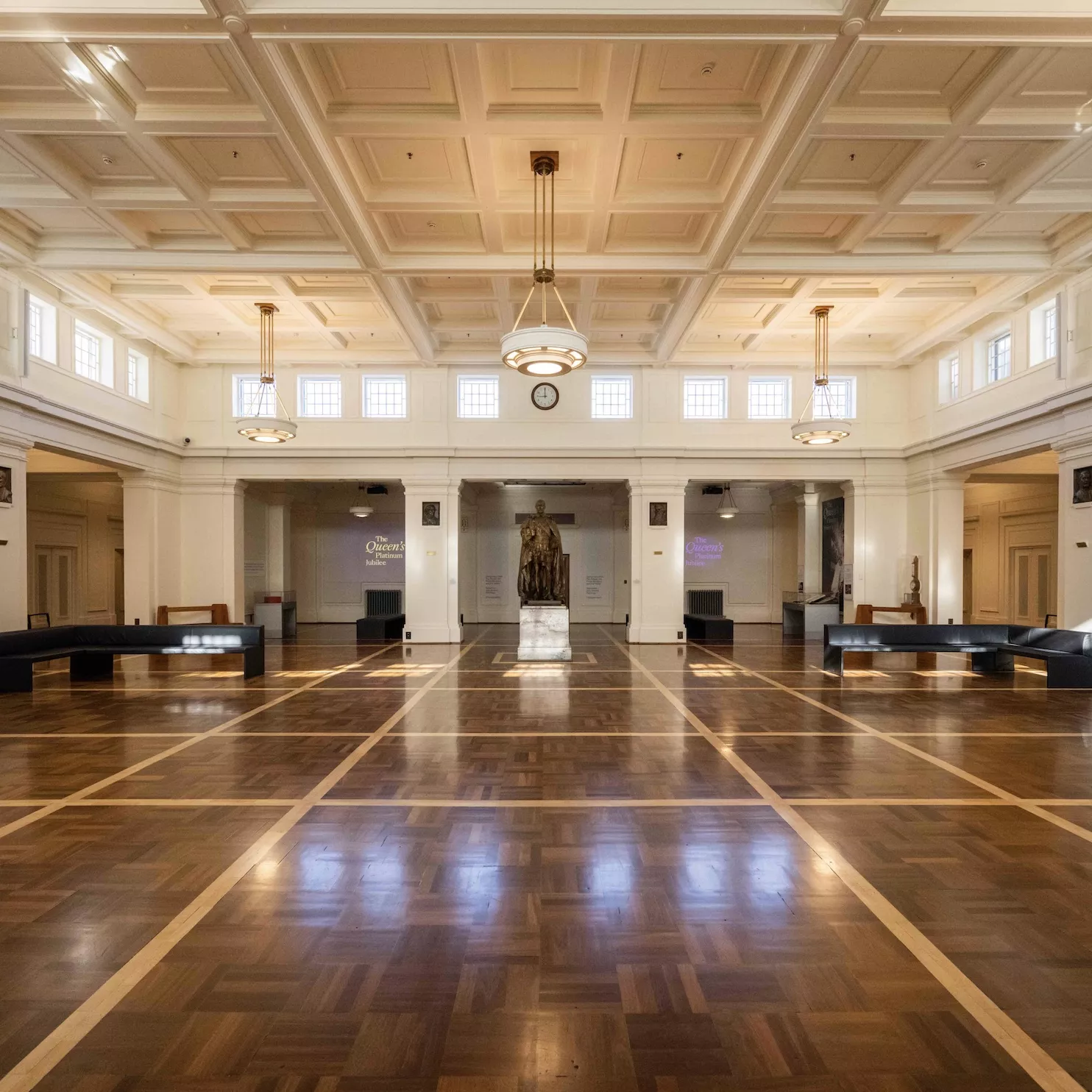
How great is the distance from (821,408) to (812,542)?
13.0ft

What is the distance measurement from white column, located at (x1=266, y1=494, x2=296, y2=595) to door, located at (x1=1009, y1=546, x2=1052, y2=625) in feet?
58.5

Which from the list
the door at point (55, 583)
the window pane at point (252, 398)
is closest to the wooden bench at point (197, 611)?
the door at point (55, 583)

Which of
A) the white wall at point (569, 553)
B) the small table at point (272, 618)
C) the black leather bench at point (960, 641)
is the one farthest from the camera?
the white wall at point (569, 553)

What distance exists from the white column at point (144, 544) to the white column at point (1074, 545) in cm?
1579

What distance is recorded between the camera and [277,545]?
18.3 metres

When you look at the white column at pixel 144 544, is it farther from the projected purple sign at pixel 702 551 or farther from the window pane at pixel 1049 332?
the window pane at pixel 1049 332

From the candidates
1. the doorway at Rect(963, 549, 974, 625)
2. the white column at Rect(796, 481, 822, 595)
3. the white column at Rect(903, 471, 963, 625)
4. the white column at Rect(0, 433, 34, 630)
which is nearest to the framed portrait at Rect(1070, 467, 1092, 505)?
the white column at Rect(0, 433, 34, 630)

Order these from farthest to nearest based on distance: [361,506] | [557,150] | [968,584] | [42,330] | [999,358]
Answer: [968,584]
[361,506]
[999,358]
[42,330]
[557,150]

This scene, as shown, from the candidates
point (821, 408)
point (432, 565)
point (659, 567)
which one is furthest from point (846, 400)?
point (432, 565)

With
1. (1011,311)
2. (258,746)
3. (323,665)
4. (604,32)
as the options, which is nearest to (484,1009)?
(258,746)

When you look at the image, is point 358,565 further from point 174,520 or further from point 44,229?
point 44,229

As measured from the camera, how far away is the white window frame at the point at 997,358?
37.8 ft

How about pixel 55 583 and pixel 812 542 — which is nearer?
pixel 55 583

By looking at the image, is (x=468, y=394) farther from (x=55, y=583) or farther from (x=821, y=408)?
(x=55, y=583)
